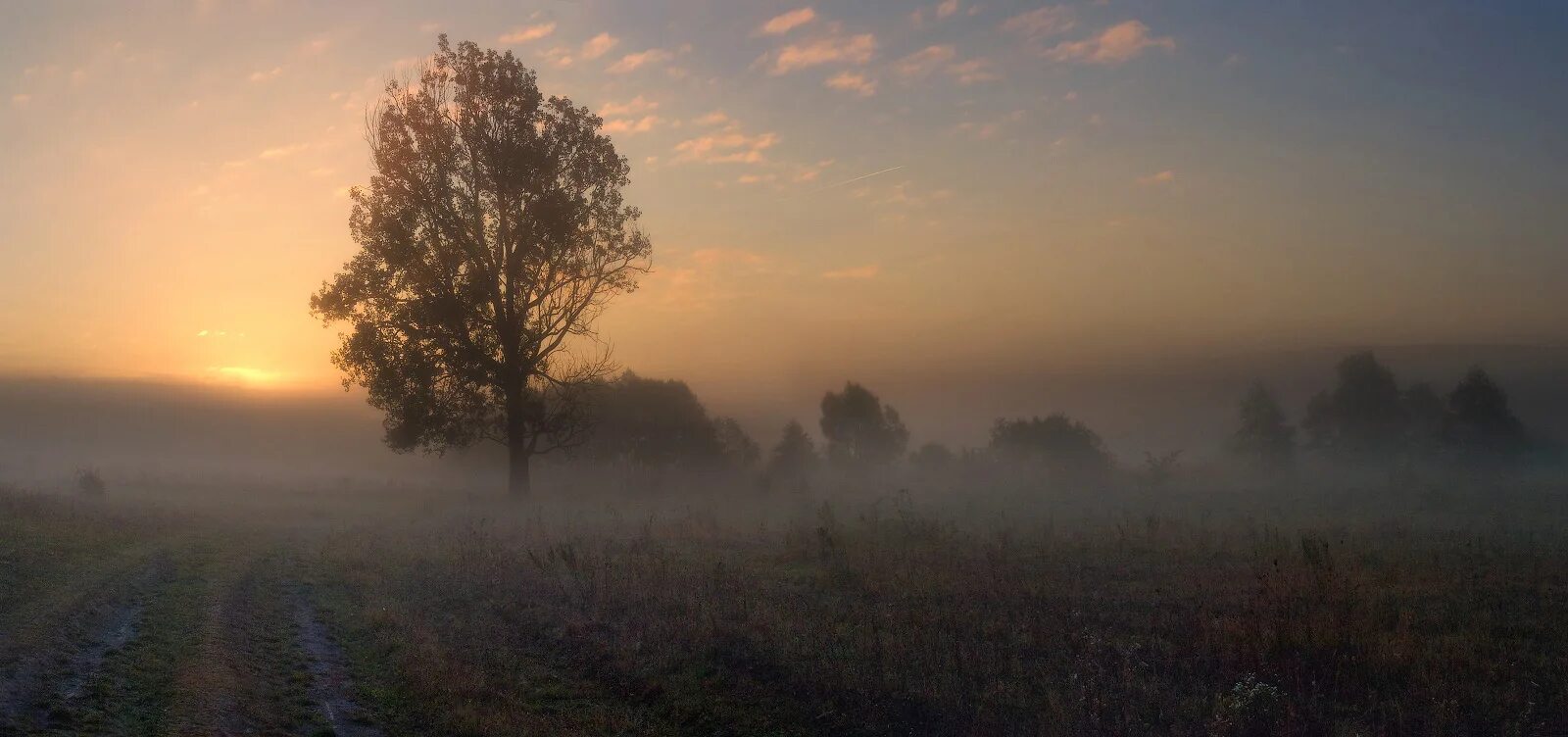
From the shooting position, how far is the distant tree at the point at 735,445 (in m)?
55.5

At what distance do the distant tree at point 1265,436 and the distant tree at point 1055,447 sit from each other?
1291 cm

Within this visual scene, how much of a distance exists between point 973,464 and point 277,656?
185 ft

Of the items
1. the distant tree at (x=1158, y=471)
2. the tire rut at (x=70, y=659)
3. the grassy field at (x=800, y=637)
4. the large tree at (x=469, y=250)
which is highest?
the large tree at (x=469, y=250)

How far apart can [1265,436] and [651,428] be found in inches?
1795

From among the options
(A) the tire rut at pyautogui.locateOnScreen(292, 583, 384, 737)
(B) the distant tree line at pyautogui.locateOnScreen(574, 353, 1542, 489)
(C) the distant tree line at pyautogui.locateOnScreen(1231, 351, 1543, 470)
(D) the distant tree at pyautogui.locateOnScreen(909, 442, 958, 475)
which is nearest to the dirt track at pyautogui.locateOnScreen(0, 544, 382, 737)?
(A) the tire rut at pyautogui.locateOnScreen(292, 583, 384, 737)

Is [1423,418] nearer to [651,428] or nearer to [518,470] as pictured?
[651,428]

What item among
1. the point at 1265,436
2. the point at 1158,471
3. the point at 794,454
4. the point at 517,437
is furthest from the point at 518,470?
the point at 1265,436

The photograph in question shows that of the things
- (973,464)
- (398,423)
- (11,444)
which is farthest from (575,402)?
(11,444)

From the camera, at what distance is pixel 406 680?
9195 millimetres

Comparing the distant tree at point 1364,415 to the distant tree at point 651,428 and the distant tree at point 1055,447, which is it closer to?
the distant tree at point 1055,447

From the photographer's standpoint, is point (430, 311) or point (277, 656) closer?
point (277, 656)

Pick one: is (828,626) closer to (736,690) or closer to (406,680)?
(736,690)

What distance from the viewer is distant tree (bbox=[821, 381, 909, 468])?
230ft

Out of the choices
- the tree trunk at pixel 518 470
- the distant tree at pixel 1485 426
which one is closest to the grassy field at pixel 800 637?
the tree trunk at pixel 518 470
